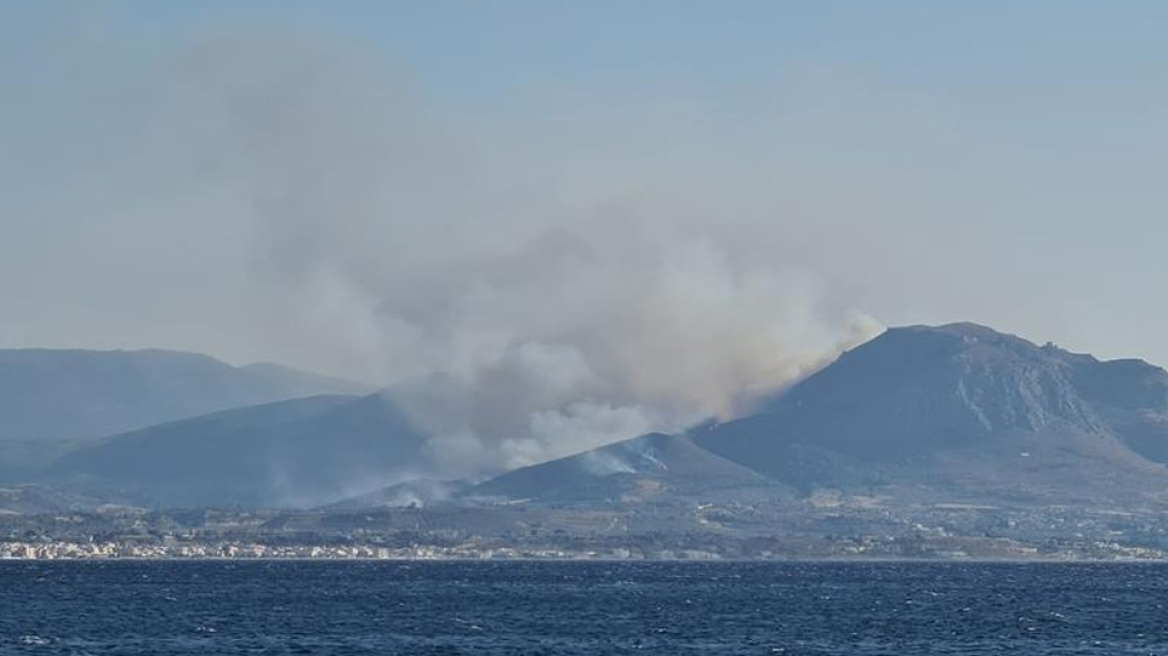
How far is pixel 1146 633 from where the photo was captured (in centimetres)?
19712

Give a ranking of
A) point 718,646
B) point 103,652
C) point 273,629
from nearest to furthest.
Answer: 1. point 103,652
2. point 718,646
3. point 273,629

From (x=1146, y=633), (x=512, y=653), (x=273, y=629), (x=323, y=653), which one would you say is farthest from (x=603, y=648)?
(x=1146, y=633)

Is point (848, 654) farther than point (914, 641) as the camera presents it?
No

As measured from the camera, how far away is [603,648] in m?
172

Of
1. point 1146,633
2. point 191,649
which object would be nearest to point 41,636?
point 191,649

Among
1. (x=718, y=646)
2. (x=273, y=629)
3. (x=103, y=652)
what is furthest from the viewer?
(x=273, y=629)

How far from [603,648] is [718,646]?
9.23 meters

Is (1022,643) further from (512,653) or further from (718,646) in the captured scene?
(512,653)

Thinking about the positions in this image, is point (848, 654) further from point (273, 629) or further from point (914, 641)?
point (273, 629)

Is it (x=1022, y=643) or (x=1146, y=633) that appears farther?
(x=1146, y=633)

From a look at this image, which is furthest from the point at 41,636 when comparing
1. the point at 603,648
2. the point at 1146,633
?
the point at 1146,633

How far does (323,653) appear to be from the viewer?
541ft

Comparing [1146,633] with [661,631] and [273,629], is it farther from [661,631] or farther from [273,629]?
[273,629]

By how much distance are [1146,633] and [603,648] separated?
51.6m
